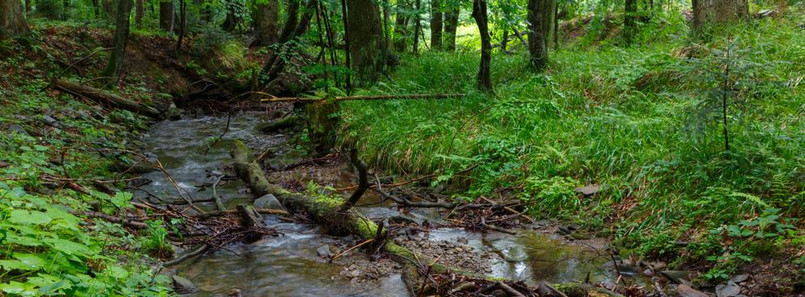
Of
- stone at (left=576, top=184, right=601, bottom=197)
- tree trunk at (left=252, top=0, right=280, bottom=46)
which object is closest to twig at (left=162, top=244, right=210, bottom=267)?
stone at (left=576, top=184, right=601, bottom=197)

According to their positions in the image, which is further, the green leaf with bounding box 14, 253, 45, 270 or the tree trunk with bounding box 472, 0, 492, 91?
the tree trunk with bounding box 472, 0, 492, 91

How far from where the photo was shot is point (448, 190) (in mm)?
7215

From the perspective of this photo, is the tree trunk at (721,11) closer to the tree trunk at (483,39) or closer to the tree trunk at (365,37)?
the tree trunk at (483,39)

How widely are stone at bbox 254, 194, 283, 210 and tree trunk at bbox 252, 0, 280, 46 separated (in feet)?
38.6

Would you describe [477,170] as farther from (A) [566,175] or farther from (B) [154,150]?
(B) [154,150]

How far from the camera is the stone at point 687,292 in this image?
12.8ft

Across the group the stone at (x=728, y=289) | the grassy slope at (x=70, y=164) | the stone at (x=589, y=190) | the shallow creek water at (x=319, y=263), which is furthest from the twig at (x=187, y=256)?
the stone at (x=728, y=289)

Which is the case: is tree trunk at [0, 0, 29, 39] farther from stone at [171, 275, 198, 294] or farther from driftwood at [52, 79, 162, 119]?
stone at [171, 275, 198, 294]

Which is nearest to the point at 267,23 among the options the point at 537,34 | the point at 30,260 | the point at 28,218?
the point at 537,34

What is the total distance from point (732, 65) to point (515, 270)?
2.82 metres

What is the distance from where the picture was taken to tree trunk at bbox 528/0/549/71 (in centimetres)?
1014

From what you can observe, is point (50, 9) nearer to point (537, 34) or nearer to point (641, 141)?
point (537, 34)

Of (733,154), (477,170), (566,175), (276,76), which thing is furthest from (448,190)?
(276,76)

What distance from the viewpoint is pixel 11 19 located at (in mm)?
11422
